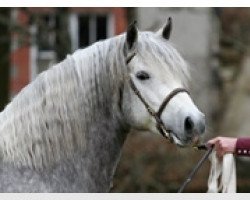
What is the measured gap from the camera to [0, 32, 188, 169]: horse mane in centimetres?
530

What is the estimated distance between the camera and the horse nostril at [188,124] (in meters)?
5.27

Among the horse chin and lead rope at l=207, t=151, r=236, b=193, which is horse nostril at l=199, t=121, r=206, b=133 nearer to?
the horse chin

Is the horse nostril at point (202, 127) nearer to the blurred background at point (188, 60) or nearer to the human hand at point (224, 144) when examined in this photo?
the human hand at point (224, 144)

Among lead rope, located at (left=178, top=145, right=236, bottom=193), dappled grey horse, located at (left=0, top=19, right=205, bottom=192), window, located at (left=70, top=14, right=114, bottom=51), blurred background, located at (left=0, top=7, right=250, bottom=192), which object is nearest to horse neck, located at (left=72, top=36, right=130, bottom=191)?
dappled grey horse, located at (left=0, top=19, right=205, bottom=192)

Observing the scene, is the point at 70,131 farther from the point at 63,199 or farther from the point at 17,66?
the point at 17,66

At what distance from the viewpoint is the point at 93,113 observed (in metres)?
5.47

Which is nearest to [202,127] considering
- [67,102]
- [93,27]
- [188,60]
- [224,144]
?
[224,144]

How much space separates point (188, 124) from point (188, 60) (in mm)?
8773

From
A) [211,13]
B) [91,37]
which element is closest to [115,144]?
[211,13]

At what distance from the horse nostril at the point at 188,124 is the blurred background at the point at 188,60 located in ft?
18.3

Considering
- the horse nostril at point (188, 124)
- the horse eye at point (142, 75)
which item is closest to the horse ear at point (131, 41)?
the horse eye at point (142, 75)

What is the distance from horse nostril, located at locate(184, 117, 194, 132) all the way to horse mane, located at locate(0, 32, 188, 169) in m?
0.33

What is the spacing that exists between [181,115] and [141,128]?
336 mm

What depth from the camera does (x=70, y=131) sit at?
5398mm
